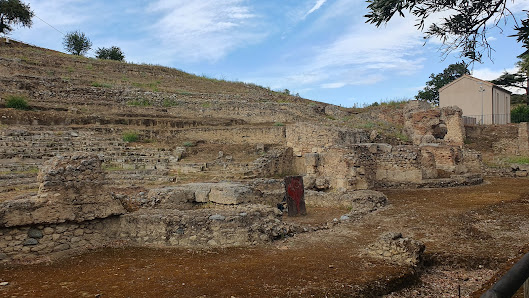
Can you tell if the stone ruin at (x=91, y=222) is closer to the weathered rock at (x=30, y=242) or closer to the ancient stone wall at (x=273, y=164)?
the weathered rock at (x=30, y=242)

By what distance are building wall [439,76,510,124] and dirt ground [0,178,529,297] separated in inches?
1112

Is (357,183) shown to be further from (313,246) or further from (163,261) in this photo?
(163,261)

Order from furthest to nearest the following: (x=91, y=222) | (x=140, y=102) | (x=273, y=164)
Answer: (x=140, y=102) < (x=273, y=164) < (x=91, y=222)

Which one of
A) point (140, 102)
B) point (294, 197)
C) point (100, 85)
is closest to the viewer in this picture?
point (294, 197)

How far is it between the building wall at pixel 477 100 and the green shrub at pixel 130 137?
27.6m

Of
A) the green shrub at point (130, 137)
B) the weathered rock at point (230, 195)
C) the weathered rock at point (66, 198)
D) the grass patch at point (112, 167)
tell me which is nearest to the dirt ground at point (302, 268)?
the weathered rock at point (66, 198)

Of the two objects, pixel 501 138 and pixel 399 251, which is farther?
pixel 501 138

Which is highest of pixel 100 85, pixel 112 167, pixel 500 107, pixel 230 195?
pixel 100 85

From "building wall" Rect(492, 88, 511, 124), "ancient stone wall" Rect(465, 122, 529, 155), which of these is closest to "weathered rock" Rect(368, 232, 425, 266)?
"ancient stone wall" Rect(465, 122, 529, 155)

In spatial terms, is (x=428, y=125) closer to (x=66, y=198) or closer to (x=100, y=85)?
(x=66, y=198)

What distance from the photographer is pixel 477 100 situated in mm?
33000

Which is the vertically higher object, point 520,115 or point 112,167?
point 520,115

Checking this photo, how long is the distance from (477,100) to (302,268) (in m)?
34.0

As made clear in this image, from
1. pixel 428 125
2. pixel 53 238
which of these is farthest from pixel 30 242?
pixel 428 125
